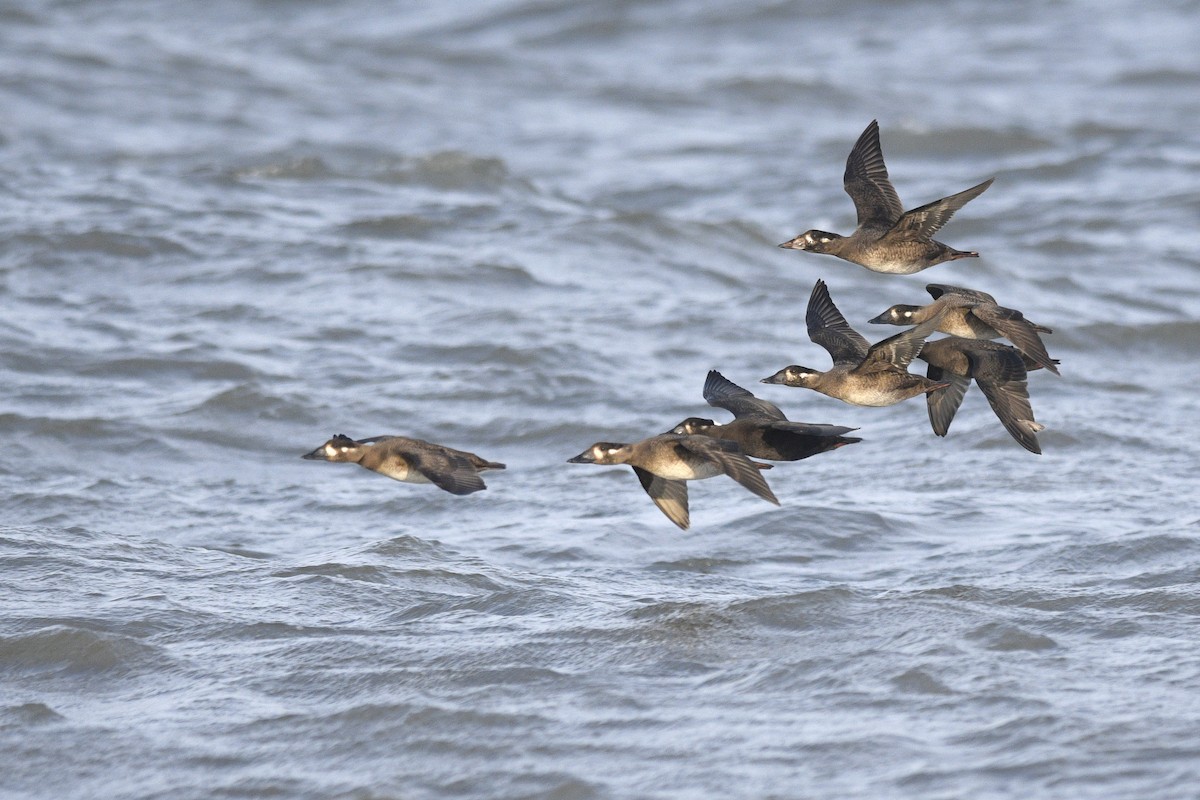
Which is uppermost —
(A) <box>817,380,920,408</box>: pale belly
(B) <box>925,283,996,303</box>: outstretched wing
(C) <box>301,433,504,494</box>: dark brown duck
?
(B) <box>925,283,996,303</box>: outstretched wing

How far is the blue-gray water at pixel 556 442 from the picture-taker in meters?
7.31

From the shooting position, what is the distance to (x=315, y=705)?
762cm

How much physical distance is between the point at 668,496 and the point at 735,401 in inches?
23.2

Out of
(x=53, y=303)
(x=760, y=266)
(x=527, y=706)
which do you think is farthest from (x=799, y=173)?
(x=527, y=706)

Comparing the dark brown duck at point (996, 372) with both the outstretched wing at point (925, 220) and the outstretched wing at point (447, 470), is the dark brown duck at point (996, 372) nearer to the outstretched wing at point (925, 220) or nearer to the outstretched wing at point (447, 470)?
the outstretched wing at point (925, 220)

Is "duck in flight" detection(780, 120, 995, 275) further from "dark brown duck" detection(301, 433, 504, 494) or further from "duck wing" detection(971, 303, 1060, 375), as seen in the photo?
"dark brown duck" detection(301, 433, 504, 494)

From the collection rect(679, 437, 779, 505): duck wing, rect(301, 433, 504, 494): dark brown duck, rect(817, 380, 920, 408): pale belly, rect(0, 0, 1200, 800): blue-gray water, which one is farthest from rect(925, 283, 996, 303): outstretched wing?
rect(301, 433, 504, 494): dark brown duck

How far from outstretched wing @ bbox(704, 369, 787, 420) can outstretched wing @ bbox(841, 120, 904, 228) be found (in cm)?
106

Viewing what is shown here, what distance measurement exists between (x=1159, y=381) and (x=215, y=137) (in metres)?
12.6

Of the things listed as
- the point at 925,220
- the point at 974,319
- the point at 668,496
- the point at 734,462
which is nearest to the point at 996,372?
the point at 974,319

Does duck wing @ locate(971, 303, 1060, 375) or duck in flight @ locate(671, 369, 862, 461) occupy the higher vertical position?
duck wing @ locate(971, 303, 1060, 375)

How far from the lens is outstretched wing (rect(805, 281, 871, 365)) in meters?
8.23

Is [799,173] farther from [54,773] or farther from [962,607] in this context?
[54,773]

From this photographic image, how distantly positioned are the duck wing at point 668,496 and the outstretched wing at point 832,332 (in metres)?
0.99
